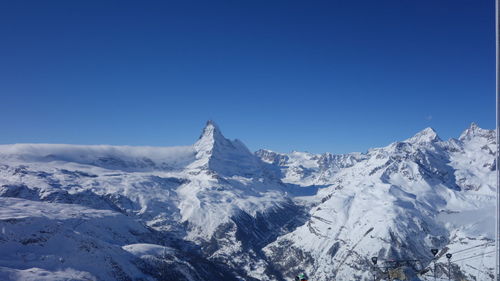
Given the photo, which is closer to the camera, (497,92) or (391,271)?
(497,92)

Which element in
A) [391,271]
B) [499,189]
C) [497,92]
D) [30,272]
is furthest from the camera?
[30,272]

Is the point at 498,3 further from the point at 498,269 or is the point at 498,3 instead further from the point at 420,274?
the point at 420,274

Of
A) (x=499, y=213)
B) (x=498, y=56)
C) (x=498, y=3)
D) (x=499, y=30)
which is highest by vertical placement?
(x=498, y=3)

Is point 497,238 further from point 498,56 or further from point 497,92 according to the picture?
point 498,56

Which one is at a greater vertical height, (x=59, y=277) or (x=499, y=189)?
(x=499, y=189)

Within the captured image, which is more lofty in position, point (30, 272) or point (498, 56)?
point (498, 56)

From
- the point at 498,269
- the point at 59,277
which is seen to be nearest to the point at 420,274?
the point at 498,269

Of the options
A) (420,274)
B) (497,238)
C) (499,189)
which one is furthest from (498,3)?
(420,274)

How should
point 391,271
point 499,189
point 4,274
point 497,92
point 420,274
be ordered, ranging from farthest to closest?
point 4,274
point 420,274
point 391,271
point 499,189
point 497,92

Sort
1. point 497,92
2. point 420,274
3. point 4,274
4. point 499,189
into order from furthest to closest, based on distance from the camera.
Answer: point 4,274 → point 420,274 → point 499,189 → point 497,92
